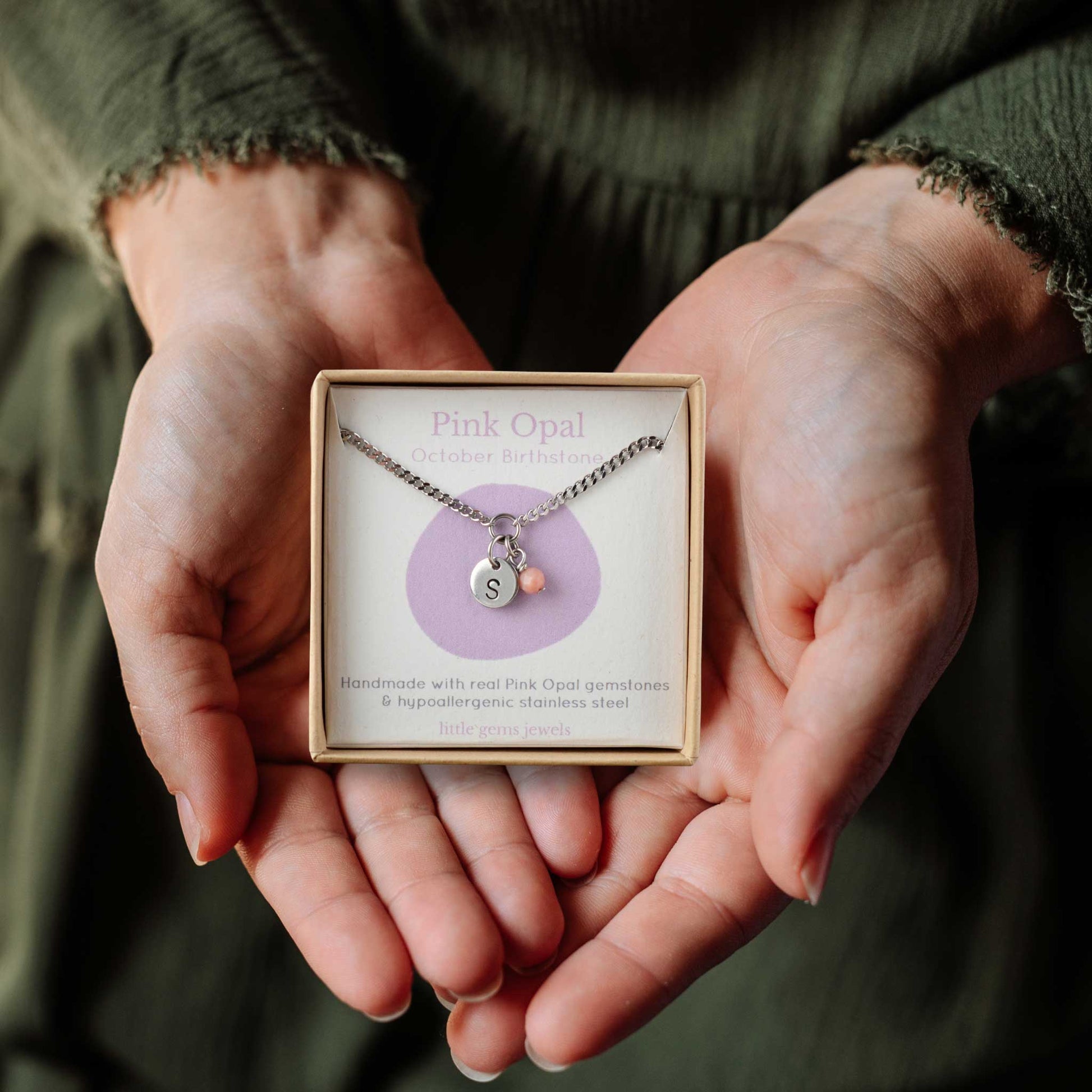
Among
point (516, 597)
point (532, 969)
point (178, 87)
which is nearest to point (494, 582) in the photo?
point (516, 597)

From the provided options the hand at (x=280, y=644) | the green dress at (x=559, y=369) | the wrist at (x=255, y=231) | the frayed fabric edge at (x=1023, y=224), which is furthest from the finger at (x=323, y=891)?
the frayed fabric edge at (x=1023, y=224)

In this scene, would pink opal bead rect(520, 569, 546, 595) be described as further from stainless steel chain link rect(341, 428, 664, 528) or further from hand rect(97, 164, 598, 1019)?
hand rect(97, 164, 598, 1019)

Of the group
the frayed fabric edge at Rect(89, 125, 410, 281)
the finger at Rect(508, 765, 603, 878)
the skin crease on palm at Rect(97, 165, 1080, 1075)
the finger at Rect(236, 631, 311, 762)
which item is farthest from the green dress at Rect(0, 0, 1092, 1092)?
the finger at Rect(508, 765, 603, 878)

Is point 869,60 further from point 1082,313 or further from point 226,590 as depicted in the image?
point 226,590

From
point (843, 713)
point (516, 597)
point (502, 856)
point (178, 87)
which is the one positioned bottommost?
point (502, 856)

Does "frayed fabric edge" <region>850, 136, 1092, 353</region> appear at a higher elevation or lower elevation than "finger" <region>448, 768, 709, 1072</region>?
higher

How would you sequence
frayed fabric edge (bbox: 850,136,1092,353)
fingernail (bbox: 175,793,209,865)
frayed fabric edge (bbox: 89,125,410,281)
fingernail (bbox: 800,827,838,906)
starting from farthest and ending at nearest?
frayed fabric edge (bbox: 89,125,410,281) → frayed fabric edge (bbox: 850,136,1092,353) → fingernail (bbox: 175,793,209,865) → fingernail (bbox: 800,827,838,906)

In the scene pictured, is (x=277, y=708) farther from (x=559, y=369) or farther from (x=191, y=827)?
(x=559, y=369)

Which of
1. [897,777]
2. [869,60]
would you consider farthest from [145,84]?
[897,777]
